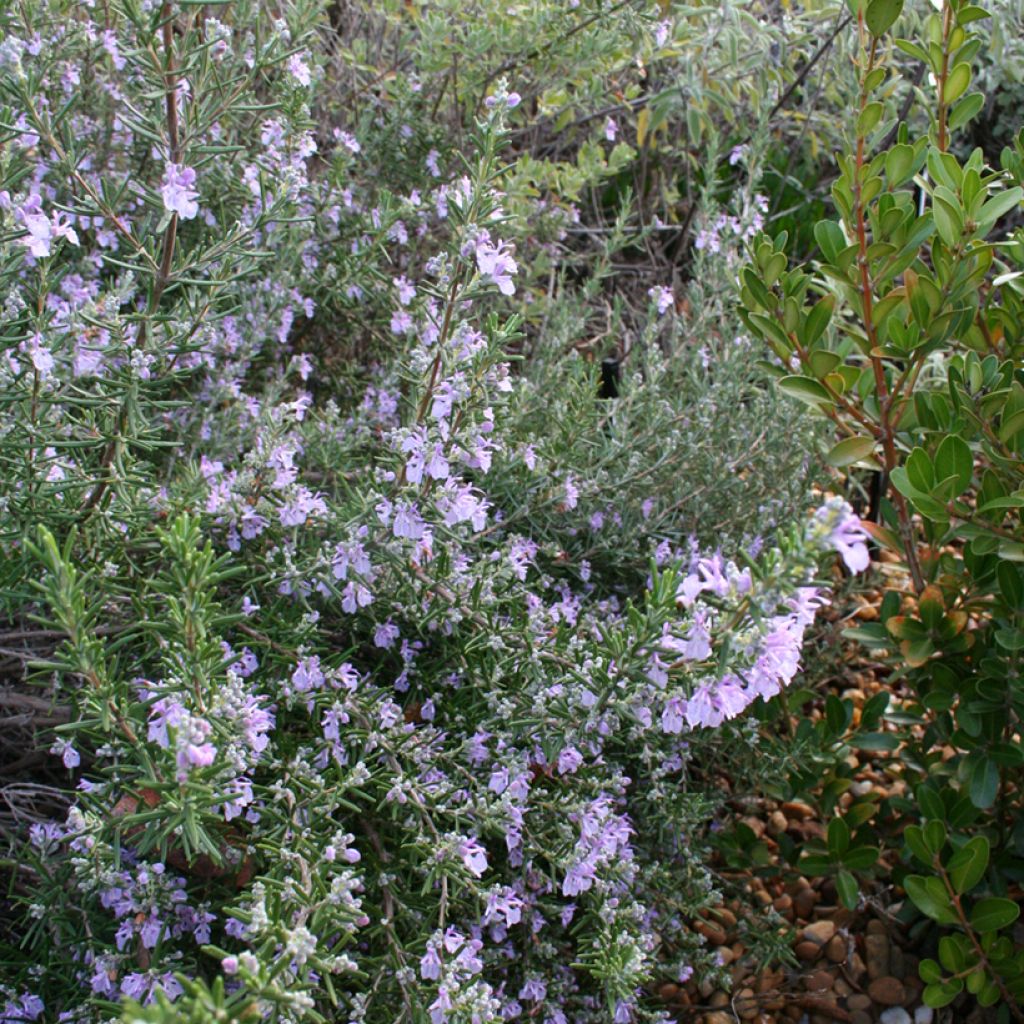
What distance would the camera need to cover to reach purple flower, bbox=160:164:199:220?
66.9 inches

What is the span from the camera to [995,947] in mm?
1991

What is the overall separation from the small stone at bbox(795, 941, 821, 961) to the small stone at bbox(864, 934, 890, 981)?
0.35 feet

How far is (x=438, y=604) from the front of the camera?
1.98 metres

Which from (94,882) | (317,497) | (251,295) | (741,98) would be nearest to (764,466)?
(317,497)

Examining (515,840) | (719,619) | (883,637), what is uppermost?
(719,619)

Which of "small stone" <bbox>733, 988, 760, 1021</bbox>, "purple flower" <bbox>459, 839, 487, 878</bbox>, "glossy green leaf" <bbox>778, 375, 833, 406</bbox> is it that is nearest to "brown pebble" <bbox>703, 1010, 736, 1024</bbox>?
"small stone" <bbox>733, 988, 760, 1021</bbox>

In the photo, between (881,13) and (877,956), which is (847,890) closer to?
(877,956)

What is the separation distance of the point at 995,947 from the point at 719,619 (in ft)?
3.56

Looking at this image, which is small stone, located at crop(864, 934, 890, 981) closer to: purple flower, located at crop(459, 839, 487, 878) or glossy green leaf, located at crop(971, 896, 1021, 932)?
glossy green leaf, located at crop(971, 896, 1021, 932)

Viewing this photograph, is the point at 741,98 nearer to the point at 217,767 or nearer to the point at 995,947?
the point at 995,947

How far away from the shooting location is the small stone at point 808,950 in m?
2.41

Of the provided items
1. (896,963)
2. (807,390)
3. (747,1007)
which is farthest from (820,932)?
(807,390)

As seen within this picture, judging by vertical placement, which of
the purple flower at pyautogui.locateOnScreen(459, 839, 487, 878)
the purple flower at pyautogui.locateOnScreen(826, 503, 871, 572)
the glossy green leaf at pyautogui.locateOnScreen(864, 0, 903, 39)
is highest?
the glossy green leaf at pyautogui.locateOnScreen(864, 0, 903, 39)

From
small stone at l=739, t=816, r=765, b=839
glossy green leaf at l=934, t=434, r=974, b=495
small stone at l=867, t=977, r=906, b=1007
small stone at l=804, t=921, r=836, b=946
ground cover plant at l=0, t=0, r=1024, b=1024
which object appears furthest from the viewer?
small stone at l=739, t=816, r=765, b=839
